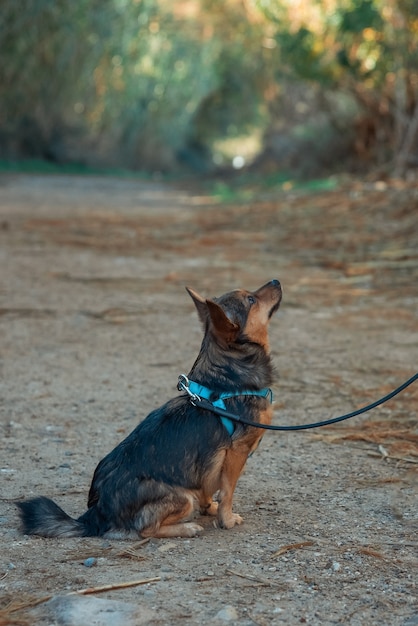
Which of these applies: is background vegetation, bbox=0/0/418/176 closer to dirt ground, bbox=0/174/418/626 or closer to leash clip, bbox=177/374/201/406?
dirt ground, bbox=0/174/418/626

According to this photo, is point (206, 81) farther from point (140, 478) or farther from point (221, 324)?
point (140, 478)

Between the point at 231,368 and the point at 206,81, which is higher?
the point at 206,81

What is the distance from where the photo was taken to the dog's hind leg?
4.29 m

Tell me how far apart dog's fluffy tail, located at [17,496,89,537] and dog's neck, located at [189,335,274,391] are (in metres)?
0.91

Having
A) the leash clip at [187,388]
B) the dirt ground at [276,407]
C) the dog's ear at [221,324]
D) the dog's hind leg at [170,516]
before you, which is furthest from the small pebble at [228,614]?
the dog's ear at [221,324]

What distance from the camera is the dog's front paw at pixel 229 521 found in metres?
4.44

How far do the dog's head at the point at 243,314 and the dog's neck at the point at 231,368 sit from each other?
2.0 inches

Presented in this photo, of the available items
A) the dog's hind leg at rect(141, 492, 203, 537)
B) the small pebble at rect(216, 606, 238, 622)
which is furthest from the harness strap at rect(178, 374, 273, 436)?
the small pebble at rect(216, 606, 238, 622)

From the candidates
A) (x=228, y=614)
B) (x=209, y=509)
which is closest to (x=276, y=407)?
(x=209, y=509)

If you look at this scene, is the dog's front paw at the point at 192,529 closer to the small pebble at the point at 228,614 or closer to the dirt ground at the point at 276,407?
the dirt ground at the point at 276,407

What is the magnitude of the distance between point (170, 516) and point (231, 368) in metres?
0.78

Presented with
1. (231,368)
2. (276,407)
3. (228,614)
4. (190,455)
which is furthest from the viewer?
(276,407)

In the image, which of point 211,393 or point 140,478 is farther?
point 211,393

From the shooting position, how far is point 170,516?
4320 mm
